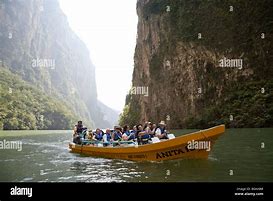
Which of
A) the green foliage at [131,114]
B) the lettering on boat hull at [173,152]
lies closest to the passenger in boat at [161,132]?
the lettering on boat hull at [173,152]

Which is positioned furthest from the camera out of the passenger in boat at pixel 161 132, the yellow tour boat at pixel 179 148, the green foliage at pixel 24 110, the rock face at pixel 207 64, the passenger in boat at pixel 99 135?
the green foliage at pixel 24 110

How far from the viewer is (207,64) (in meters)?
30.1

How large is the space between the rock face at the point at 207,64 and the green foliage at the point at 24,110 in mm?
12361

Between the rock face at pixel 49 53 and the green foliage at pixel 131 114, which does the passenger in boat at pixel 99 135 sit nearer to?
the green foliage at pixel 131 114

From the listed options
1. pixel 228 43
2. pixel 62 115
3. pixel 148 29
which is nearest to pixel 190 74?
pixel 228 43

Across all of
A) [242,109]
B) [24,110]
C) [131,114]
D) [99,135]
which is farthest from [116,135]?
[131,114]

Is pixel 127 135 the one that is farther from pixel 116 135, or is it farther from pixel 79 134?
pixel 79 134

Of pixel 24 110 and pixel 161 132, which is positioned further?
pixel 24 110

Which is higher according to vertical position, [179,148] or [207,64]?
[207,64]

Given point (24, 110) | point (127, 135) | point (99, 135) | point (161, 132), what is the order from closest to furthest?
point (161, 132) < point (127, 135) < point (99, 135) < point (24, 110)

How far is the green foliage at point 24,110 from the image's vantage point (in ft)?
107

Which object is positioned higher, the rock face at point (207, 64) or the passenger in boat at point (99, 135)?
the rock face at point (207, 64)

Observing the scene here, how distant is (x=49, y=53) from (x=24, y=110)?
95995 millimetres

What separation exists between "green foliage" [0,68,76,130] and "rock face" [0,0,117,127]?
7.00 metres
